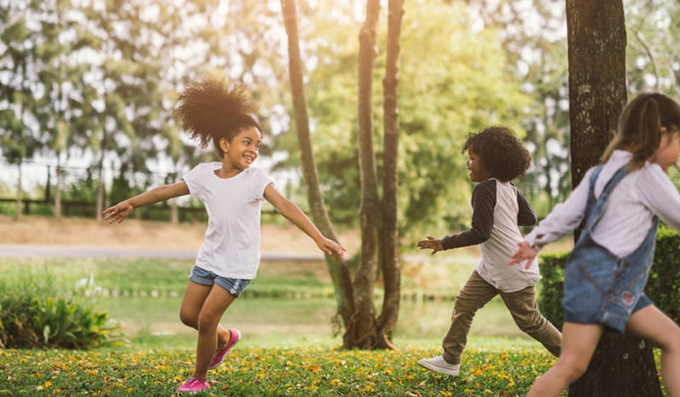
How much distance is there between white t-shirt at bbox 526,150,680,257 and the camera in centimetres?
353

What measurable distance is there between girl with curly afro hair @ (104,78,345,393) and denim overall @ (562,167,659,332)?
158 centimetres

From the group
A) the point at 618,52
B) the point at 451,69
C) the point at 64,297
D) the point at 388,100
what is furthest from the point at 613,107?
the point at 451,69

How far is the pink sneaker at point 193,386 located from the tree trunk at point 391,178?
4306mm

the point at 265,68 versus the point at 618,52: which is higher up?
the point at 265,68

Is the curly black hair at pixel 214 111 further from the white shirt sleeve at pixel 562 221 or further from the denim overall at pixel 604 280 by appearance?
the denim overall at pixel 604 280

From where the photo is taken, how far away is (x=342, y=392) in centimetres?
511

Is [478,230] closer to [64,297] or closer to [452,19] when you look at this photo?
[64,297]

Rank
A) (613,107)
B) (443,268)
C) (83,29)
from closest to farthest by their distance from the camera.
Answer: (613,107) → (443,268) → (83,29)

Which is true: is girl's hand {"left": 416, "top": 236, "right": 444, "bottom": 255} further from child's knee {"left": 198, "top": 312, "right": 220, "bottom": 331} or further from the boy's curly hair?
child's knee {"left": 198, "top": 312, "right": 220, "bottom": 331}

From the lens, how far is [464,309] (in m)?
5.33

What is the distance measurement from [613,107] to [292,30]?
197 inches

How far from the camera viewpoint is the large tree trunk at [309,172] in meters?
8.80

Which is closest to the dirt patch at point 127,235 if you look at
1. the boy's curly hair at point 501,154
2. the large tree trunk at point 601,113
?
the boy's curly hair at point 501,154

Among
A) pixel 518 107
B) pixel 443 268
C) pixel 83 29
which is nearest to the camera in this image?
pixel 518 107
